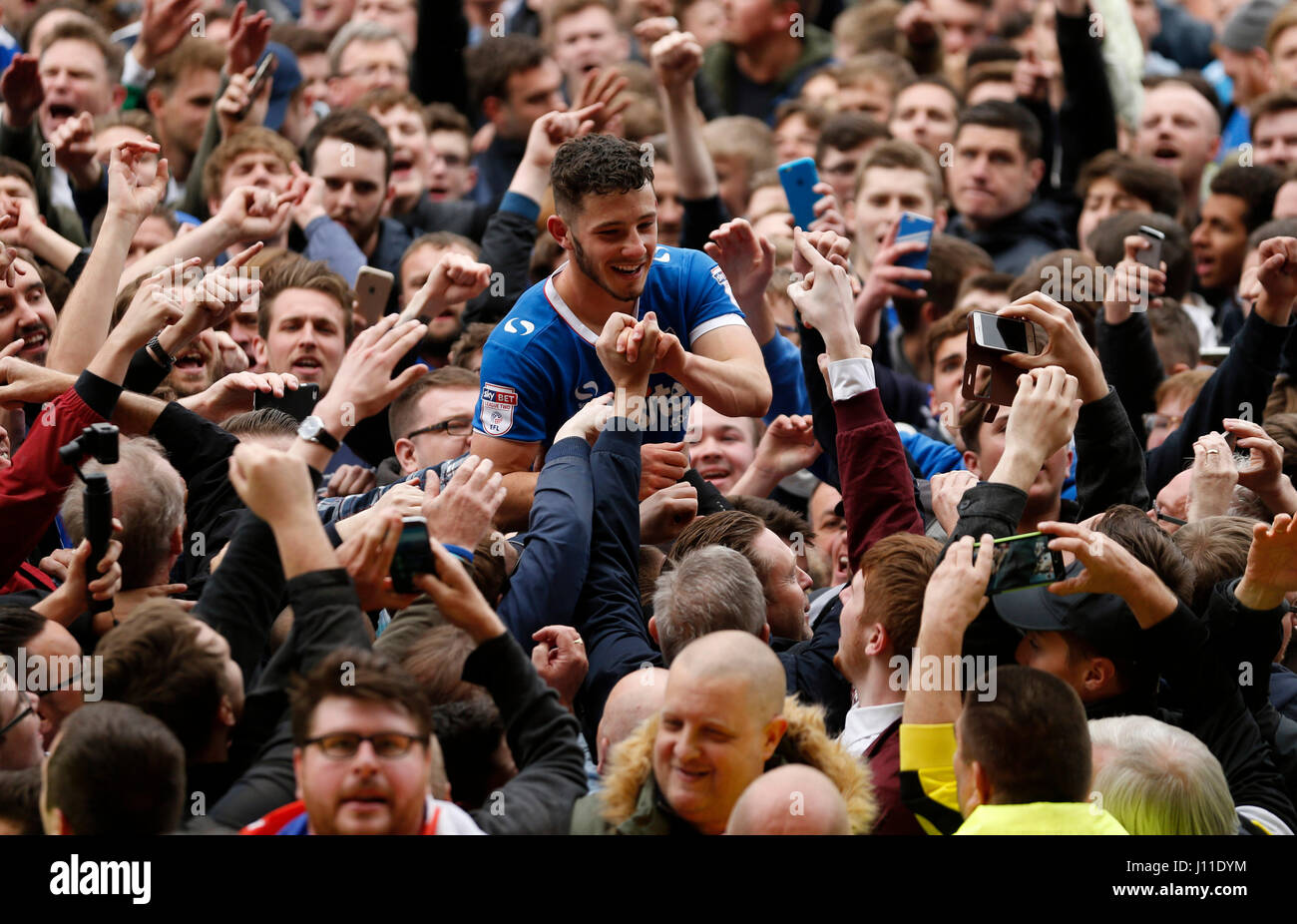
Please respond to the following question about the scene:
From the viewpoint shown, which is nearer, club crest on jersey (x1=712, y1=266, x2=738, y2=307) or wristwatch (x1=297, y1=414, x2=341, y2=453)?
wristwatch (x1=297, y1=414, x2=341, y2=453)

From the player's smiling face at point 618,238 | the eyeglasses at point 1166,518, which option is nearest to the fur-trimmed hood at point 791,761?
the player's smiling face at point 618,238

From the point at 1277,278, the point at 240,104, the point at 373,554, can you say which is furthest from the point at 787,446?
the point at 240,104

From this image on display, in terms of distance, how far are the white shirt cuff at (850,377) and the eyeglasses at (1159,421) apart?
83.5 inches

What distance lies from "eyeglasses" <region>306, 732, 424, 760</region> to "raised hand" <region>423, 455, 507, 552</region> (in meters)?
1.13

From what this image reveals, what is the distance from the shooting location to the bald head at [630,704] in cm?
432

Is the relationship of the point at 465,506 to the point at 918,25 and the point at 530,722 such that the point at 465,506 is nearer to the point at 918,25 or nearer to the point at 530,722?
the point at 530,722

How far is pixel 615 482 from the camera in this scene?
5051 mm

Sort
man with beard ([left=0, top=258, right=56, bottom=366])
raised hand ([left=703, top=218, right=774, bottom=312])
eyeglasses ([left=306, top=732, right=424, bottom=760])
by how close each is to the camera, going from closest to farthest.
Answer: eyeglasses ([left=306, top=732, right=424, bottom=760]) → man with beard ([left=0, top=258, right=56, bottom=366]) → raised hand ([left=703, top=218, right=774, bottom=312])

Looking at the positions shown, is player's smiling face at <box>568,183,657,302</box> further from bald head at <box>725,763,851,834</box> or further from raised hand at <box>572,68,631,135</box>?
bald head at <box>725,763,851,834</box>

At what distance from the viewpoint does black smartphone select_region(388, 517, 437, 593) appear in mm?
4004

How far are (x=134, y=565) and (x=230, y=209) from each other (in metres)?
2.12

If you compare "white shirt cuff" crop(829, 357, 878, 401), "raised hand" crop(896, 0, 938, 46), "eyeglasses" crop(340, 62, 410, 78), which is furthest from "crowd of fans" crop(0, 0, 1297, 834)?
"raised hand" crop(896, 0, 938, 46)

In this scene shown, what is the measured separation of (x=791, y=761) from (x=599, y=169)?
2267 mm
